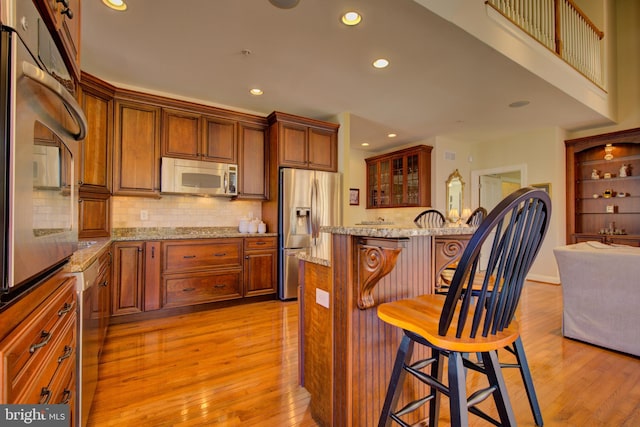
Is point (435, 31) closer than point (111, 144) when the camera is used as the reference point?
Yes

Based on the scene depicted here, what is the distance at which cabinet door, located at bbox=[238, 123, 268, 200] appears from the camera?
13.1ft

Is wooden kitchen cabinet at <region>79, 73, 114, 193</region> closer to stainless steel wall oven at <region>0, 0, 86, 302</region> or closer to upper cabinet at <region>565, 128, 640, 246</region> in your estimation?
stainless steel wall oven at <region>0, 0, 86, 302</region>

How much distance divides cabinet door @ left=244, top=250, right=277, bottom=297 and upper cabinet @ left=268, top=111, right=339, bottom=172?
122 centimetres

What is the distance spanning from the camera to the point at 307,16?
7.52 ft

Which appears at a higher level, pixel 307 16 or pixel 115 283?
pixel 307 16

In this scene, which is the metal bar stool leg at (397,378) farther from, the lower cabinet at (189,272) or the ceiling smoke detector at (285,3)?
the lower cabinet at (189,272)

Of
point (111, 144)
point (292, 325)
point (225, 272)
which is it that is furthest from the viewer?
point (225, 272)

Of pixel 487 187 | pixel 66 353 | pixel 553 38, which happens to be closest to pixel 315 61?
pixel 66 353

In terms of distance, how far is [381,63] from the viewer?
296 centimetres

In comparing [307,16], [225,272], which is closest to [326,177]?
[225,272]

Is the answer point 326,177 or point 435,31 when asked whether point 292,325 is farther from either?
point 435,31

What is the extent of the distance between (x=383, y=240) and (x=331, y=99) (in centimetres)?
316

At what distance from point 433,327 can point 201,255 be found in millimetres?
2980

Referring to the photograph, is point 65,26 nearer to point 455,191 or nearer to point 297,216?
point 297,216
